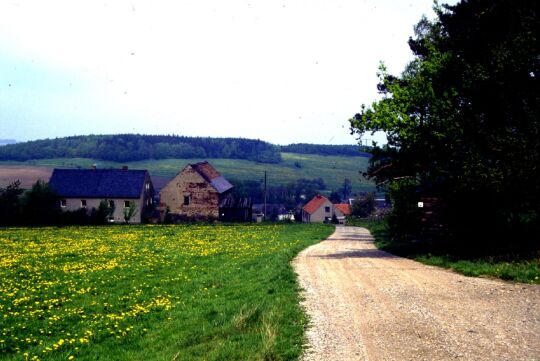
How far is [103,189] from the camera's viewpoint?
89000 mm

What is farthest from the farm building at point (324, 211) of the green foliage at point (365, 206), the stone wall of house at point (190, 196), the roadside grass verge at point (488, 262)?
the roadside grass verge at point (488, 262)

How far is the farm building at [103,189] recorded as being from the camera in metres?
87.9

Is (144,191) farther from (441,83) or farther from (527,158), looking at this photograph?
(527,158)

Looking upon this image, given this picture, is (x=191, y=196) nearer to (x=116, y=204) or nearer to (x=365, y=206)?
(x=116, y=204)

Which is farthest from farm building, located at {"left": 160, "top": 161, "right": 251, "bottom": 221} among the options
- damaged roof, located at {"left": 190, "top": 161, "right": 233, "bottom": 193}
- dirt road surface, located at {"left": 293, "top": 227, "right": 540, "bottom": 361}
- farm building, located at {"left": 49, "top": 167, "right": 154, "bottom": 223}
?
dirt road surface, located at {"left": 293, "top": 227, "right": 540, "bottom": 361}

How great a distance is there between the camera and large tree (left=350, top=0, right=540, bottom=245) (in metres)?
21.9

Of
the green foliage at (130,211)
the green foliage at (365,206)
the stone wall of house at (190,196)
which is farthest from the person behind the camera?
the green foliage at (365,206)

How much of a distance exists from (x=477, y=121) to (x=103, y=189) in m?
76.2

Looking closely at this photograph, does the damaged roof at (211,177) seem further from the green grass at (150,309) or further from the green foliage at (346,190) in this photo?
the green foliage at (346,190)

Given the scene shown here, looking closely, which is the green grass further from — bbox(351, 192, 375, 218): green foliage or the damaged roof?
bbox(351, 192, 375, 218): green foliage

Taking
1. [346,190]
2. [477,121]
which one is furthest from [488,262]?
[346,190]

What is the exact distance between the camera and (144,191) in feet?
298

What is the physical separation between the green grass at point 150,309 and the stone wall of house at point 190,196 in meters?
66.1

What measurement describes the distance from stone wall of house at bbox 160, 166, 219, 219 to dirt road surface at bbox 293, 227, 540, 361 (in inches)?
2959
